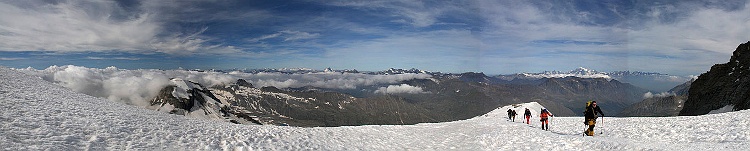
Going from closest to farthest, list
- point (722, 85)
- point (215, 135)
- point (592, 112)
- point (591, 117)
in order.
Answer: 1. point (215, 135)
2. point (591, 117)
3. point (592, 112)
4. point (722, 85)

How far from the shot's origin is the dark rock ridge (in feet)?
253

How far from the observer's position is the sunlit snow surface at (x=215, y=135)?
41.1ft

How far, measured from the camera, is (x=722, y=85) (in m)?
89.0

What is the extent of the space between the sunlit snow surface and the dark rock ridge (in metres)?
71.5

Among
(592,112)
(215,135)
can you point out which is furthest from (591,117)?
(215,135)

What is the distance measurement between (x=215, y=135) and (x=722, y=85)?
117591mm

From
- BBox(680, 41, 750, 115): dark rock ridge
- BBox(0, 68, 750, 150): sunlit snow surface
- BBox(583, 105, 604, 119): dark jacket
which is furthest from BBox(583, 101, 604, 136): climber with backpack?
BBox(680, 41, 750, 115): dark rock ridge

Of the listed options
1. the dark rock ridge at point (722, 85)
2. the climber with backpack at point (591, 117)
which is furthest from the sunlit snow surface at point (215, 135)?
the dark rock ridge at point (722, 85)

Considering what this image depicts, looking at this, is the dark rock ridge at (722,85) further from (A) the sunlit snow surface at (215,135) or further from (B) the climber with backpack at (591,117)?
(B) the climber with backpack at (591,117)

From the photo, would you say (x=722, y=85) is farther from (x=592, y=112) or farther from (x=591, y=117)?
(x=591, y=117)

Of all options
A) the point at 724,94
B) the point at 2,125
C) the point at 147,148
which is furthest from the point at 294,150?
the point at 724,94

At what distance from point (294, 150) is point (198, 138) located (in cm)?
400

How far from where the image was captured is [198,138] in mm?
15172

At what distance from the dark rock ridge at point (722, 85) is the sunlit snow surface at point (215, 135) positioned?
71457mm
